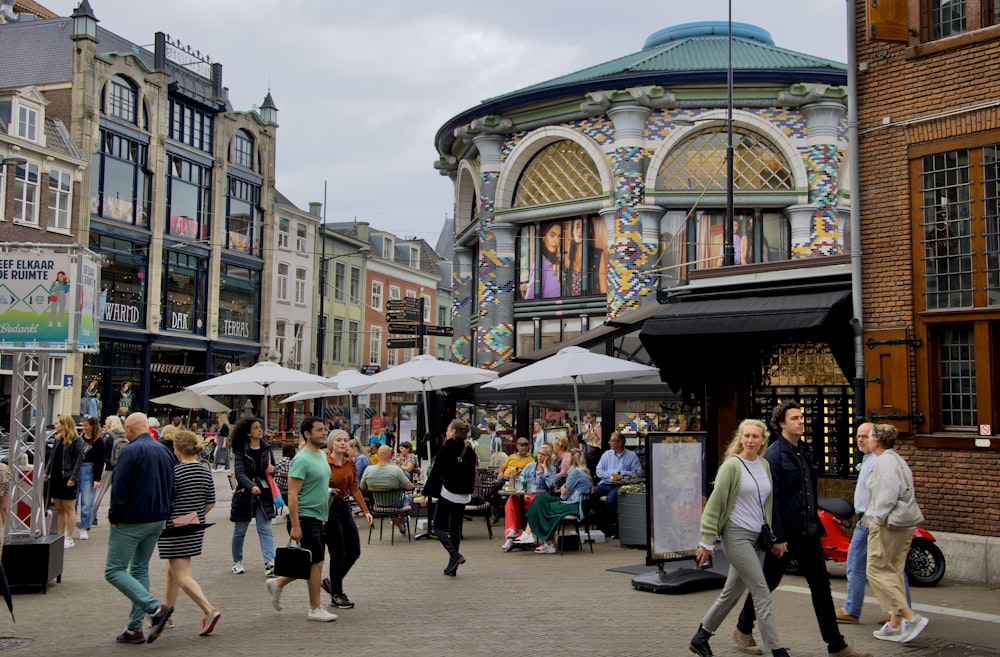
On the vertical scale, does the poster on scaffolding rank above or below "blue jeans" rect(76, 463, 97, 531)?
above

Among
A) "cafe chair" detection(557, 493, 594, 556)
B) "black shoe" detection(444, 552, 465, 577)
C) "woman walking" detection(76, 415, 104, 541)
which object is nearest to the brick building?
"cafe chair" detection(557, 493, 594, 556)

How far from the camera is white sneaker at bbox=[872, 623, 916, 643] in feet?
28.2

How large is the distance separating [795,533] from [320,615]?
4069 mm

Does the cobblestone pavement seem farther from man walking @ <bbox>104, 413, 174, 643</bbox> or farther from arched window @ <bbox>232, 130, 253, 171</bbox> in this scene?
arched window @ <bbox>232, 130, 253, 171</bbox>

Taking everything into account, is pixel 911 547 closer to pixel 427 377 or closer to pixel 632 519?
pixel 632 519

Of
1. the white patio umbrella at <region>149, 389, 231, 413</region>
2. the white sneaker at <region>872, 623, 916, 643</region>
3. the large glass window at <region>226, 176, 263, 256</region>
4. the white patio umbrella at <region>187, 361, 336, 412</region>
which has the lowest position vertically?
the white sneaker at <region>872, 623, 916, 643</region>

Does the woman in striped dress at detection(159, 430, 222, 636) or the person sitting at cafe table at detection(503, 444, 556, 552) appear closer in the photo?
the woman in striped dress at detection(159, 430, 222, 636)

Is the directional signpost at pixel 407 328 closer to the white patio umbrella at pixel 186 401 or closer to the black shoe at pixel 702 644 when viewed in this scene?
the white patio umbrella at pixel 186 401

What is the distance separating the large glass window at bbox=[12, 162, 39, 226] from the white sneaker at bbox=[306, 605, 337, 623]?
30.3 meters

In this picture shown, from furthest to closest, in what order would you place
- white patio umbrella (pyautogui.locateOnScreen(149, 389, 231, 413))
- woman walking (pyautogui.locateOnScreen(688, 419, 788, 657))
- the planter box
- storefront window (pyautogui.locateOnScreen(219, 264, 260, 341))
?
storefront window (pyautogui.locateOnScreen(219, 264, 260, 341)), white patio umbrella (pyautogui.locateOnScreen(149, 389, 231, 413)), the planter box, woman walking (pyautogui.locateOnScreen(688, 419, 788, 657))

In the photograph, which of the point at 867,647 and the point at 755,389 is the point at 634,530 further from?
the point at 867,647

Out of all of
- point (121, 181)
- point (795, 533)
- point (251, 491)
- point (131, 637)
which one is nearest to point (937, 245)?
point (795, 533)

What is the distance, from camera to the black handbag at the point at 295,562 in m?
8.80

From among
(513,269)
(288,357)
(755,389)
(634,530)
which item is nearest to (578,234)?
(513,269)
